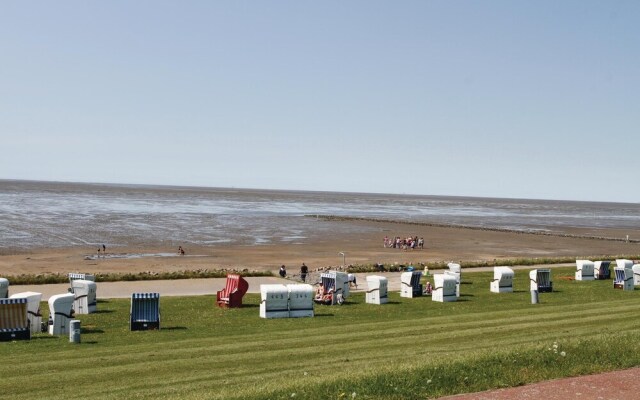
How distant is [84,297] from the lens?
2641 centimetres

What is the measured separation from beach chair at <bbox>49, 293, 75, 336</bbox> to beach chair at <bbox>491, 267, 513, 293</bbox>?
67.0 ft

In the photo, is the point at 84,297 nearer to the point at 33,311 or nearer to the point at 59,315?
the point at 33,311

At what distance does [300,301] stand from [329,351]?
25.1ft

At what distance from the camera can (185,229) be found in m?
92.6

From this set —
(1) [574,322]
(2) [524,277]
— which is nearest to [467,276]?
(2) [524,277]

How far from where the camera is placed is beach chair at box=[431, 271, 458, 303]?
30.5 metres

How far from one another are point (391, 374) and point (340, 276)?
54.9ft

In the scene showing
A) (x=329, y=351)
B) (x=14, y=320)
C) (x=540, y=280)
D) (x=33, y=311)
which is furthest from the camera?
(x=540, y=280)

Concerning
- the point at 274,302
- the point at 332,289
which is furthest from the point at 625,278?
the point at 274,302

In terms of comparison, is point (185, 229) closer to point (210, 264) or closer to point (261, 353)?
point (210, 264)

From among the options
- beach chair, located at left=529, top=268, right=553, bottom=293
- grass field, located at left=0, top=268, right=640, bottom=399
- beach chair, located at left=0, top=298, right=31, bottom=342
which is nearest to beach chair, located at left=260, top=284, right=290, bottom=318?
→ grass field, located at left=0, top=268, right=640, bottom=399

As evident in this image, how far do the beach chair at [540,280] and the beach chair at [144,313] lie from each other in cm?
1884

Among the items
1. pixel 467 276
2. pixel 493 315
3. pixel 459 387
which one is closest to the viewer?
pixel 459 387

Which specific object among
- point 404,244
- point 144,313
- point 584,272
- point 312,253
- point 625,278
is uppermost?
point 625,278
